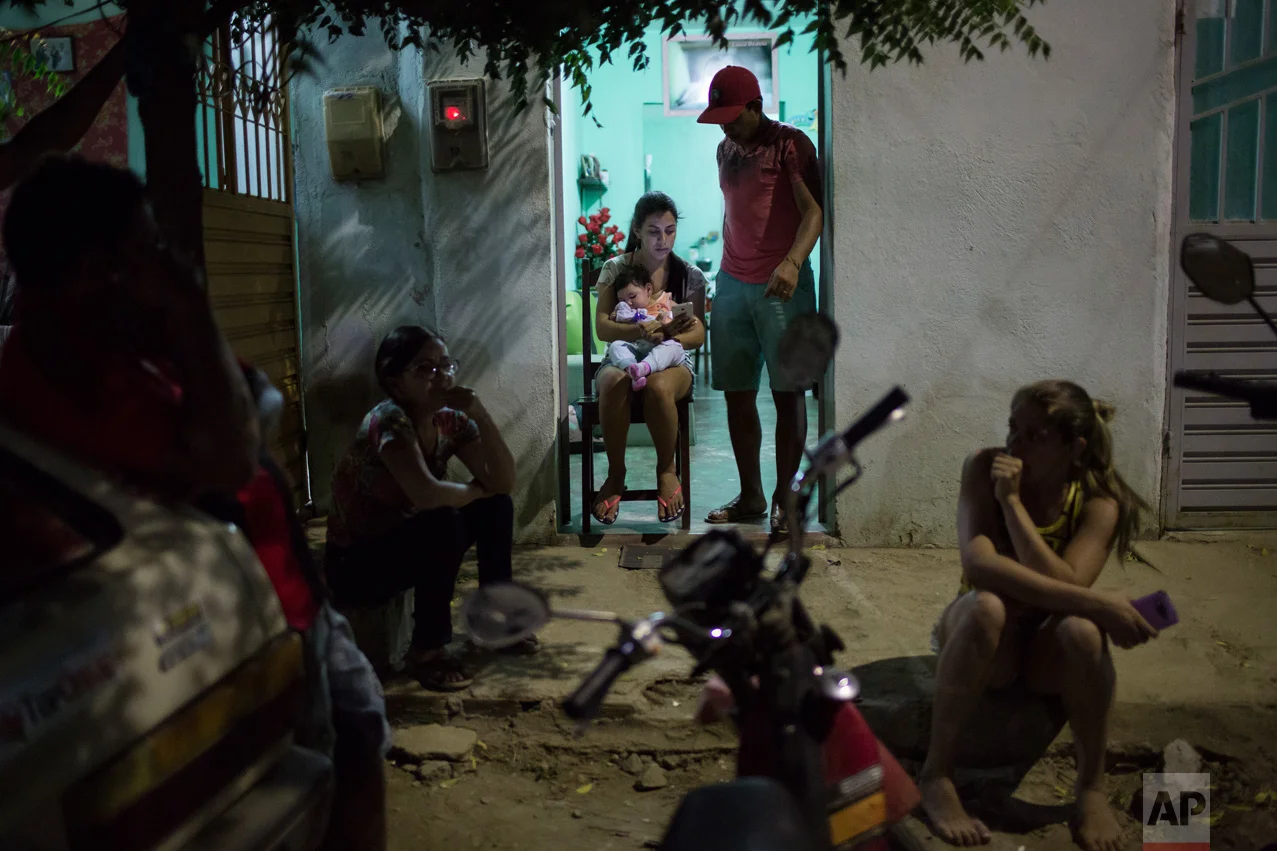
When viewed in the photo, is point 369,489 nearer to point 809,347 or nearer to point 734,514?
point 809,347

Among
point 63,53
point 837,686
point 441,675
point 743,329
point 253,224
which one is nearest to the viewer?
point 837,686

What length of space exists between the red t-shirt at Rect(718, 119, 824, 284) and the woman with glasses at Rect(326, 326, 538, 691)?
2220mm

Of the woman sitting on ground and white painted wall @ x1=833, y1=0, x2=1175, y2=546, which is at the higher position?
white painted wall @ x1=833, y1=0, x2=1175, y2=546

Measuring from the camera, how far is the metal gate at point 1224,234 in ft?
17.1

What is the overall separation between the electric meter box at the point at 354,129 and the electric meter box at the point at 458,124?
11.0 inches

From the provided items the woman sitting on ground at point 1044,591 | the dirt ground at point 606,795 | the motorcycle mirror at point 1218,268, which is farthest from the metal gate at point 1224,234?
the motorcycle mirror at point 1218,268

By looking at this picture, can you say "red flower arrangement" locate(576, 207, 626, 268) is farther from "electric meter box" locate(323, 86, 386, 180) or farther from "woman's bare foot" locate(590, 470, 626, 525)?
"woman's bare foot" locate(590, 470, 626, 525)

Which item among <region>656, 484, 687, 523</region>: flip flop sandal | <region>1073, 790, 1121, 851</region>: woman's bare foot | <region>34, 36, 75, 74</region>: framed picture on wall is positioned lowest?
<region>1073, 790, 1121, 851</region>: woman's bare foot

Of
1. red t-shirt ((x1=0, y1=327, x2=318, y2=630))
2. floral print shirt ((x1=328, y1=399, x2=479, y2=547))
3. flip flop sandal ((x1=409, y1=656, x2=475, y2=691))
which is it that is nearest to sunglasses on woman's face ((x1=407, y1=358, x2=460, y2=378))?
floral print shirt ((x1=328, y1=399, x2=479, y2=547))

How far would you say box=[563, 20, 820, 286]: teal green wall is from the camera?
474 inches

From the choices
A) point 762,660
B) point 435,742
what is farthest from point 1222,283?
point 435,742

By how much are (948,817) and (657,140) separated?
38.4 ft

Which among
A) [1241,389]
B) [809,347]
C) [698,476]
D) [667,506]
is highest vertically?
[809,347]

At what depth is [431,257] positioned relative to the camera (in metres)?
5.50
